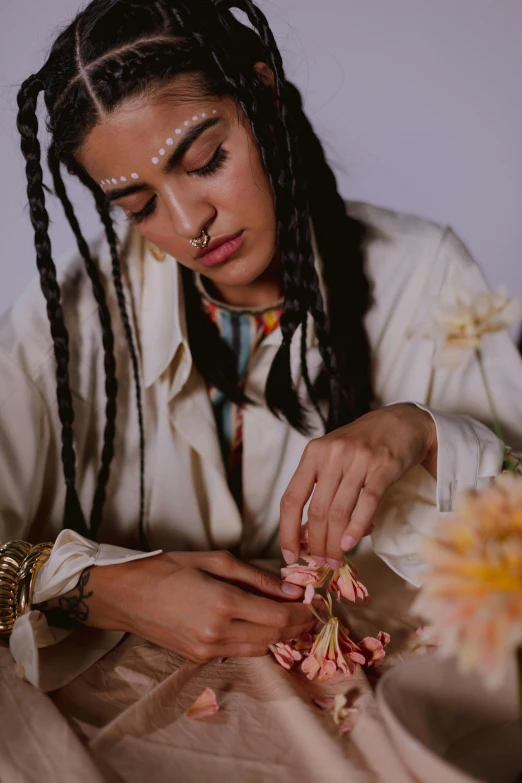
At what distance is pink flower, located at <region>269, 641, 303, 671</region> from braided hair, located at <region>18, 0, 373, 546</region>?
0.48 meters

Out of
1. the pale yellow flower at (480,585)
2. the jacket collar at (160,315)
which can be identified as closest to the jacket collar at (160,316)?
the jacket collar at (160,315)

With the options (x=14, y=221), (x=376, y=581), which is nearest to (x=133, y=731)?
(x=376, y=581)

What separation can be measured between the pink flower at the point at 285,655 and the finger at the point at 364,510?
0.13 meters

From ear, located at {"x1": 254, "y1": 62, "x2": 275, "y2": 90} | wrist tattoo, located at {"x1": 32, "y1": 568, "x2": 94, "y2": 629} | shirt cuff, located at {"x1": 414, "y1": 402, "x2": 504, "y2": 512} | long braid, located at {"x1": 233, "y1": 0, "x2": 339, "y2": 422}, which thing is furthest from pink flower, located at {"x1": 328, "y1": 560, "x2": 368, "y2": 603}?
ear, located at {"x1": 254, "y1": 62, "x2": 275, "y2": 90}

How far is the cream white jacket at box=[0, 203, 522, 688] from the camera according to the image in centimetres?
117

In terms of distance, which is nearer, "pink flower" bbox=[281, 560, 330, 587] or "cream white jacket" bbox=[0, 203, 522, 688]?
"pink flower" bbox=[281, 560, 330, 587]

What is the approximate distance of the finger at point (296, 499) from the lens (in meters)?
0.82

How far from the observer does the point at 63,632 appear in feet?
2.93

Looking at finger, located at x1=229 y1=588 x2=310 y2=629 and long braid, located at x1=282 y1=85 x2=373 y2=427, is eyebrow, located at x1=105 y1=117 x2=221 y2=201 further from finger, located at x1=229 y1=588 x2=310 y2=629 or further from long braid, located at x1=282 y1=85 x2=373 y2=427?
finger, located at x1=229 y1=588 x2=310 y2=629

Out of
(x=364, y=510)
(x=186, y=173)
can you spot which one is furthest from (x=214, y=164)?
(x=364, y=510)

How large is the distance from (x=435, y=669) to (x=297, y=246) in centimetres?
74

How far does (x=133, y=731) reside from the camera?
0.66 metres

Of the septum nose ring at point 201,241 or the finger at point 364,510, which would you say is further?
the septum nose ring at point 201,241

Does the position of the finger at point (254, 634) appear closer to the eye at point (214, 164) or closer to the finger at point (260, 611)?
the finger at point (260, 611)
